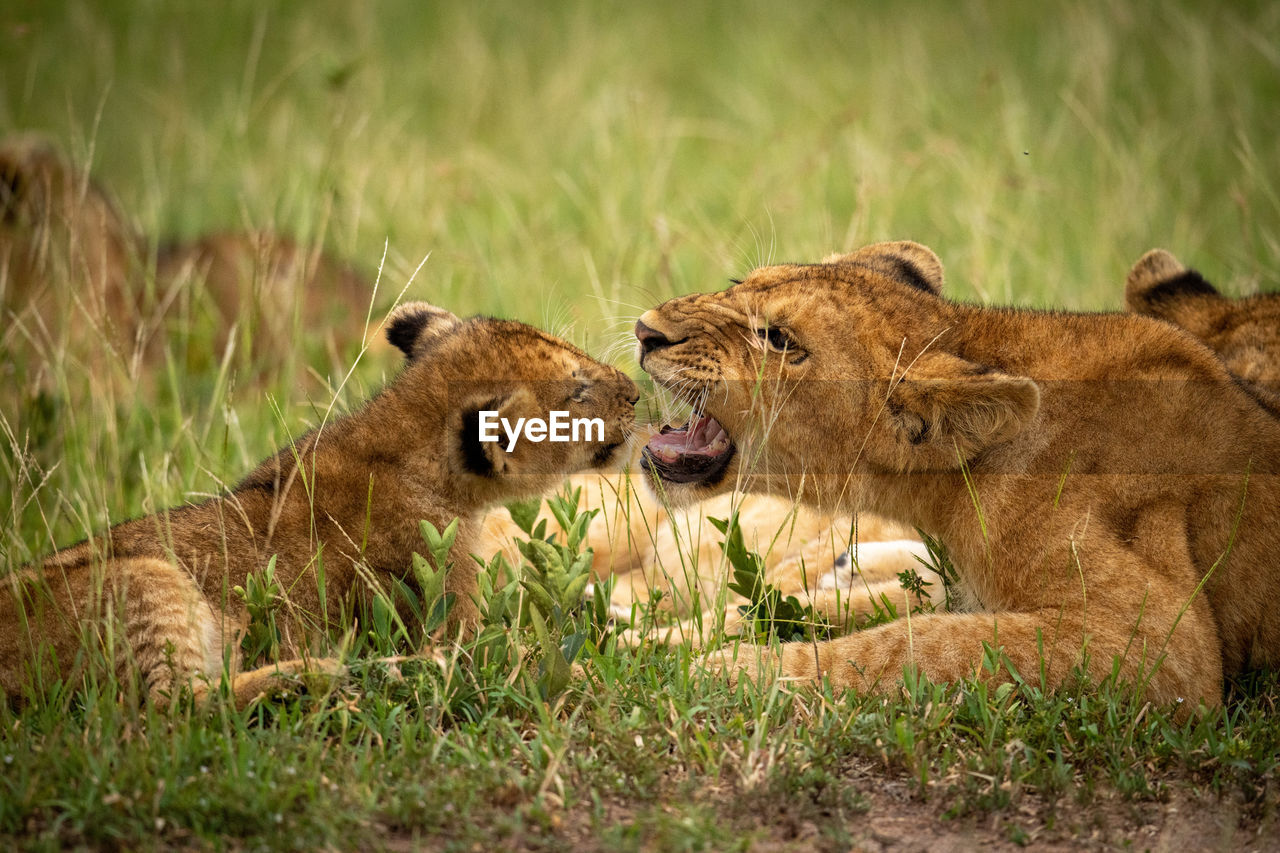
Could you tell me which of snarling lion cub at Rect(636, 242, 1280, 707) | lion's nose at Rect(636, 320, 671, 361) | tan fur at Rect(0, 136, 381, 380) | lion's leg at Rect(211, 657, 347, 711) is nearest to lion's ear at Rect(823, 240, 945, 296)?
snarling lion cub at Rect(636, 242, 1280, 707)

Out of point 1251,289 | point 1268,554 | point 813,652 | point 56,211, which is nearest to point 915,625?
point 813,652

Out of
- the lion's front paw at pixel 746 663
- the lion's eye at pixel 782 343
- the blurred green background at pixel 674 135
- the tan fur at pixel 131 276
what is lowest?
the lion's front paw at pixel 746 663

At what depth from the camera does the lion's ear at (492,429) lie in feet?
13.7

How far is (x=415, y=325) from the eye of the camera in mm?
4754

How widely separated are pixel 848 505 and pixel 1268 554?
127 cm

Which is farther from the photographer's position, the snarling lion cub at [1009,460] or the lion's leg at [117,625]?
the snarling lion cub at [1009,460]

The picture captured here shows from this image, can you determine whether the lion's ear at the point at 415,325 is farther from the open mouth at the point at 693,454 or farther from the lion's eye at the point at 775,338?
the lion's eye at the point at 775,338

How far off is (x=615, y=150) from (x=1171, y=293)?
5.60m

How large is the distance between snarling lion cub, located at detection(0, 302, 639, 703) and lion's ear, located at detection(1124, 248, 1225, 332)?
2575 mm

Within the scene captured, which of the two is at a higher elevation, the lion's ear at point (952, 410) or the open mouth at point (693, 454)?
the lion's ear at point (952, 410)

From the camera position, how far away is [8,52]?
1231 centimetres

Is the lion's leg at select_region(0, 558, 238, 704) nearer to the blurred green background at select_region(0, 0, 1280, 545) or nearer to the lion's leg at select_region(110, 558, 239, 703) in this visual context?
the lion's leg at select_region(110, 558, 239, 703)

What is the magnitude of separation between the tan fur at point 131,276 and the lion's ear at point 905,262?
2.85 m

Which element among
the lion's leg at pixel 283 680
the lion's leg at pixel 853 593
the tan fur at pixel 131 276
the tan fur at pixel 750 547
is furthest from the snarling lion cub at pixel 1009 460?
the tan fur at pixel 131 276
